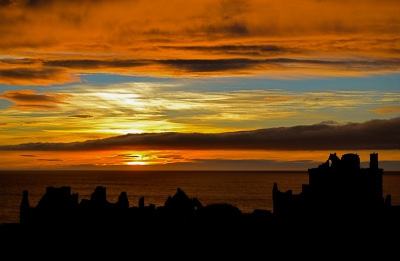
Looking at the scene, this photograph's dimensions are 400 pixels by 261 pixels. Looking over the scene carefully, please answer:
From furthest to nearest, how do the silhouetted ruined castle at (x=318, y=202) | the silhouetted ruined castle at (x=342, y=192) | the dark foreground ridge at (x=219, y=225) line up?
the silhouetted ruined castle at (x=342, y=192) → the silhouetted ruined castle at (x=318, y=202) → the dark foreground ridge at (x=219, y=225)

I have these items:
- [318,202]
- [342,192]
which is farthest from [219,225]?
[342,192]

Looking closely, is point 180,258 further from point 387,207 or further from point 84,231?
point 387,207

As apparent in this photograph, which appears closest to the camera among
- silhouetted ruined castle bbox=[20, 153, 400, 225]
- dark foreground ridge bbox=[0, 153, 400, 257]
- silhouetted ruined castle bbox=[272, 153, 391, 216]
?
dark foreground ridge bbox=[0, 153, 400, 257]

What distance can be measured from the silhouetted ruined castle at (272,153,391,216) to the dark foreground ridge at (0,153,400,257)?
4.2 inches

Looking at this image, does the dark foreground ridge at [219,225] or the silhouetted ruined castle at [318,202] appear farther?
the silhouetted ruined castle at [318,202]

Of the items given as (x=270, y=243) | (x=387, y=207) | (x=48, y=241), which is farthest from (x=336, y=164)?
(x=48, y=241)

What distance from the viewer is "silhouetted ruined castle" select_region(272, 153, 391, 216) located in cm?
6781

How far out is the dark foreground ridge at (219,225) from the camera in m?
57.3

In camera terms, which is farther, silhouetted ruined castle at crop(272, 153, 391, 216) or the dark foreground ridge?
silhouetted ruined castle at crop(272, 153, 391, 216)

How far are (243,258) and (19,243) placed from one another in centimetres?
1976

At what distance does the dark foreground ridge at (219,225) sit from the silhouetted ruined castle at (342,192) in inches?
4.2

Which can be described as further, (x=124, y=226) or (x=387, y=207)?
(x=387, y=207)

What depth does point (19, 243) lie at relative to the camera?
56344mm

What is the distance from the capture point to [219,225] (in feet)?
200
